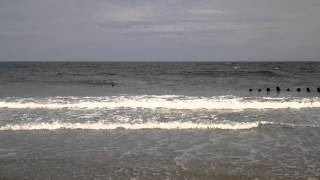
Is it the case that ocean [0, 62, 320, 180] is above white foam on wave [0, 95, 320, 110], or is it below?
below

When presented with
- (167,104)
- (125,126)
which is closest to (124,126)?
(125,126)

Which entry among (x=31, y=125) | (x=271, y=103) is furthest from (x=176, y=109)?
(x=31, y=125)

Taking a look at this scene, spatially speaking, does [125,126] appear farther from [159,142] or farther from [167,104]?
[167,104]

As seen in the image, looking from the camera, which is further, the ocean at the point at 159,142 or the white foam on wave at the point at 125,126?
the white foam on wave at the point at 125,126

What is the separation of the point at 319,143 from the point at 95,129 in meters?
7.45

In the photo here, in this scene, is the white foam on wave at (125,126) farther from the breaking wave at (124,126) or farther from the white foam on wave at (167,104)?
the white foam on wave at (167,104)

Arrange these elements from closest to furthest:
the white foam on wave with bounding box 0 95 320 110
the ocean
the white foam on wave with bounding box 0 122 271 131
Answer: the ocean
the white foam on wave with bounding box 0 122 271 131
the white foam on wave with bounding box 0 95 320 110

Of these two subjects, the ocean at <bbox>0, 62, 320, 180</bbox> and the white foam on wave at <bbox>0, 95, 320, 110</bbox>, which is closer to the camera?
the ocean at <bbox>0, 62, 320, 180</bbox>

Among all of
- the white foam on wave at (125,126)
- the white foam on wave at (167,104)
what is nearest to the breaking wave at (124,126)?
the white foam on wave at (125,126)

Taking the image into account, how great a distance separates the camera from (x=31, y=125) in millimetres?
14055

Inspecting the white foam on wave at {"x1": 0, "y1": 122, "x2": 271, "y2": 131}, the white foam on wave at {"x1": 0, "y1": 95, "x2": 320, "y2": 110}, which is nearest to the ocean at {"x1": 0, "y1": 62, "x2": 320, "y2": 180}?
the white foam on wave at {"x1": 0, "y1": 122, "x2": 271, "y2": 131}

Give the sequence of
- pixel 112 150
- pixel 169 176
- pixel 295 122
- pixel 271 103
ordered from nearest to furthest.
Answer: pixel 169 176, pixel 112 150, pixel 295 122, pixel 271 103

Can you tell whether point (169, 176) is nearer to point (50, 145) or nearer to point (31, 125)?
point (50, 145)

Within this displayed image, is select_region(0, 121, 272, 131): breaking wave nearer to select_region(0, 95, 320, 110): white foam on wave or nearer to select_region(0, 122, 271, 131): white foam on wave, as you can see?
select_region(0, 122, 271, 131): white foam on wave
